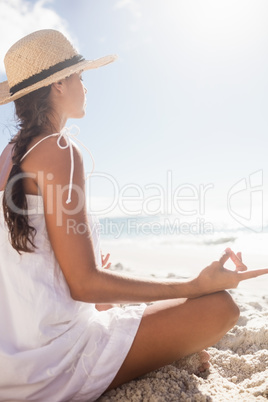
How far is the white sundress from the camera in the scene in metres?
1.54

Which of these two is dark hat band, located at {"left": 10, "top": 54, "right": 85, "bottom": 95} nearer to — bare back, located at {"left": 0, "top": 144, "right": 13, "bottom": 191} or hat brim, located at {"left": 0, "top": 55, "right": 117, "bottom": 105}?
hat brim, located at {"left": 0, "top": 55, "right": 117, "bottom": 105}

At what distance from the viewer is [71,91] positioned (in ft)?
6.19

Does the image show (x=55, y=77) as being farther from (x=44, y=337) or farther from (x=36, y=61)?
(x=44, y=337)

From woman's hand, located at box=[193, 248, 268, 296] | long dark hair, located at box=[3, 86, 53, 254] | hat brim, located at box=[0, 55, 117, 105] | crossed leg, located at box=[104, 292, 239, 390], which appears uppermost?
hat brim, located at box=[0, 55, 117, 105]

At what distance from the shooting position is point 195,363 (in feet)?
7.08

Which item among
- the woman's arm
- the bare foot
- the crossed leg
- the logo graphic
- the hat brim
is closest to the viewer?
the woman's arm

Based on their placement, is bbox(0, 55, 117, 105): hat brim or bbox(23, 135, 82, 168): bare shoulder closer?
bbox(23, 135, 82, 168): bare shoulder

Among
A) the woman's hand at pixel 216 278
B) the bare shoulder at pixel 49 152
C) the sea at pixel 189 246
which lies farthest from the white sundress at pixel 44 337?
the sea at pixel 189 246

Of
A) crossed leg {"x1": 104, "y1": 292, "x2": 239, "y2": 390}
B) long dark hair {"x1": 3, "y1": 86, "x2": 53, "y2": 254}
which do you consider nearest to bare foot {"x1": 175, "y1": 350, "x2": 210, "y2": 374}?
crossed leg {"x1": 104, "y1": 292, "x2": 239, "y2": 390}

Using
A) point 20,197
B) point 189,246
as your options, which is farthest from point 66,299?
point 189,246

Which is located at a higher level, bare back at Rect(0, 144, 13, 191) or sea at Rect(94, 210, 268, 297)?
bare back at Rect(0, 144, 13, 191)

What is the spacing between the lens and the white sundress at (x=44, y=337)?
1539 millimetres

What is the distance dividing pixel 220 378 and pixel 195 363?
160 millimetres

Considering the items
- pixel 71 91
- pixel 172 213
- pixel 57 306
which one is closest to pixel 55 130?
pixel 71 91
